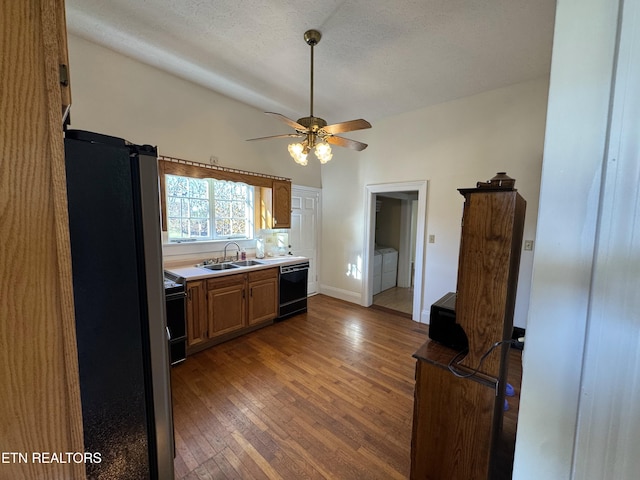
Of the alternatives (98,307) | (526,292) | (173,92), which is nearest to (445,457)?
(98,307)

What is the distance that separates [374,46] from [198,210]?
2.71 m

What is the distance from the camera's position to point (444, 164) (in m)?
3.27

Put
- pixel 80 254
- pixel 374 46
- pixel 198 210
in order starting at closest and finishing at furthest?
pixel 80 254 → pixel 374 46 → pixel 198 210

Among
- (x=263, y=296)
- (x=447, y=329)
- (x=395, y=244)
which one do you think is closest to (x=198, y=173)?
(x=263, y=296)

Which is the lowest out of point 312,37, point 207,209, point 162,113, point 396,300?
point 396,300

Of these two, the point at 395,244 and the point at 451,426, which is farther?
the point at 395,244

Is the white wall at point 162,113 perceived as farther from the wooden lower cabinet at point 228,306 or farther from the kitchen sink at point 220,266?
the wooden lower cabinet at point 228,306

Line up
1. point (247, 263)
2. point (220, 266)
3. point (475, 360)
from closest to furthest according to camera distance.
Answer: point (475, 360) < point (220, 266) < point (247, 263)

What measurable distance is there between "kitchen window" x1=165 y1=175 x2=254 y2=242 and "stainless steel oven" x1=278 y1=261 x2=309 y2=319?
2.90 ft

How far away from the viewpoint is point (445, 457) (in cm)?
121

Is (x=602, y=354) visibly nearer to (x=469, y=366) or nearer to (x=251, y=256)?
(x=469, y=366)

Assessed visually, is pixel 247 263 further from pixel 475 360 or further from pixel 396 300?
pixel 475 360

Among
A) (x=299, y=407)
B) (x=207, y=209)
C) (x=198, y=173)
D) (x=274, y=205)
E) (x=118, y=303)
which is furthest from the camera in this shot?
(x=274, y=205)

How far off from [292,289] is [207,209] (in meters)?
1.64
